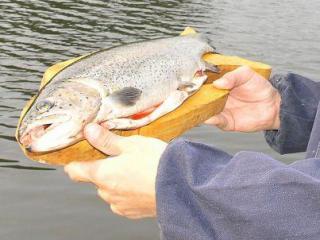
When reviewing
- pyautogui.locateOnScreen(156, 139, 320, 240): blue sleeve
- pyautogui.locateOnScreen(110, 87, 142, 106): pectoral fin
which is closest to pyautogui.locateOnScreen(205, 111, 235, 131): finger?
pyautogui.locateOnScreen(110, 87, 142, 106): pectoral fin

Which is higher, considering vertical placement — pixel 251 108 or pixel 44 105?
pixel 44 105

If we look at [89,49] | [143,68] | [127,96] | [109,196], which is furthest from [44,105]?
[89,49]

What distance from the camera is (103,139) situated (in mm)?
3002

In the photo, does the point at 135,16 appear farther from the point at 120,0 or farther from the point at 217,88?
the point at 217,88

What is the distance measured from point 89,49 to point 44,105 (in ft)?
43.5

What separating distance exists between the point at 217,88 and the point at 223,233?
175 cm

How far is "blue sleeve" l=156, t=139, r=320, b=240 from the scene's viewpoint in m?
2.29

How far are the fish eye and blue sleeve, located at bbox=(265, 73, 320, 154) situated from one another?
2000 millimetres

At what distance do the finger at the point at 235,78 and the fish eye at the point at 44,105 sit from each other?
134 centimetres

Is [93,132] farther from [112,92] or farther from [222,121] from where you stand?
[222,121]

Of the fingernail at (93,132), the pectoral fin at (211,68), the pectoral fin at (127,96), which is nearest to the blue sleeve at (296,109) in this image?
the pectoral fin at (211,68)

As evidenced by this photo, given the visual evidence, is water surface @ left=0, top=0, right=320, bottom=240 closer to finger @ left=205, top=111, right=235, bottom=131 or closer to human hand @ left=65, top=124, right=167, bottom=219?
finger @ left=205, top=111, right=235, bottom=131

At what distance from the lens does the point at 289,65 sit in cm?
1536

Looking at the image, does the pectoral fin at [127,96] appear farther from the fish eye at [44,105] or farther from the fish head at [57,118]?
the fish eye at [44,105]
